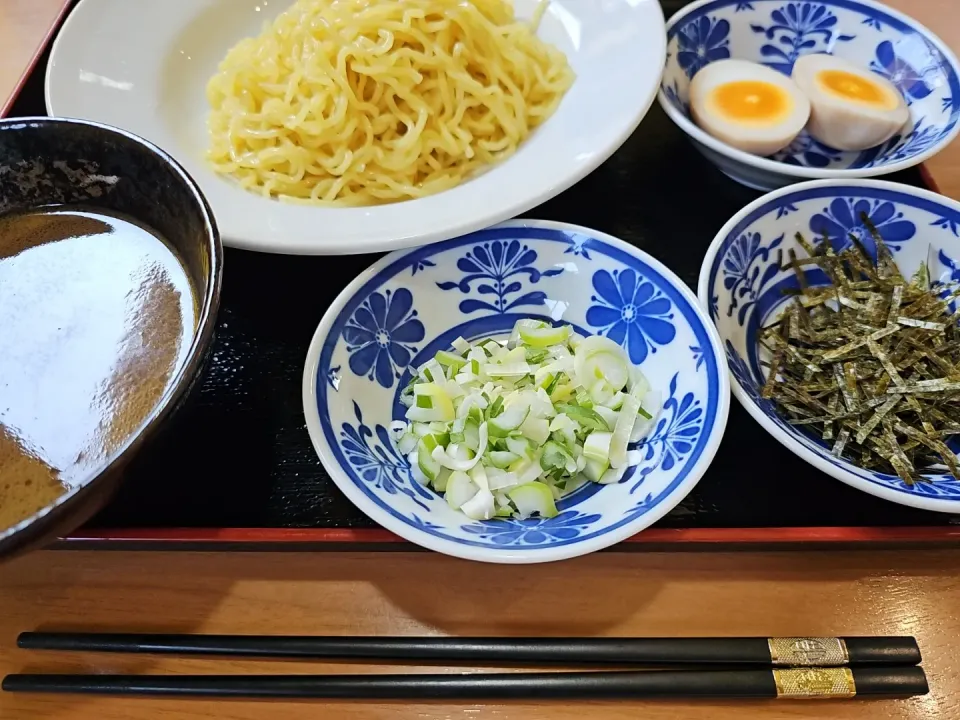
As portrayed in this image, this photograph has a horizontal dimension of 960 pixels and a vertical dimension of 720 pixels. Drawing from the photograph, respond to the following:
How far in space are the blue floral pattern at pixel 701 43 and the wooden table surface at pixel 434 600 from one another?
152 cm

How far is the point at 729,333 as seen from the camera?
4.99 feet

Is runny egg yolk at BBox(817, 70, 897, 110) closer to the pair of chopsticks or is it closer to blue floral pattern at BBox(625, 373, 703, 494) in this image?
blue floral pattern at BBox(625, 373, 703, 494)

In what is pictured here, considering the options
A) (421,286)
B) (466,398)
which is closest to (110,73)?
(421,286)

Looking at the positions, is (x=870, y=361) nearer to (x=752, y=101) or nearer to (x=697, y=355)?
(x=697, y=355)

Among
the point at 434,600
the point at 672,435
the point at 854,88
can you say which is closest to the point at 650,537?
the point at 672,435

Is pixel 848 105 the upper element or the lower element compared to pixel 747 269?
upper

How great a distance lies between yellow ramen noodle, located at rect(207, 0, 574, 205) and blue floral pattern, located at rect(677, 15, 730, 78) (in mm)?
453

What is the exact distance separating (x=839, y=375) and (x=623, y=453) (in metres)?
A: 0.51

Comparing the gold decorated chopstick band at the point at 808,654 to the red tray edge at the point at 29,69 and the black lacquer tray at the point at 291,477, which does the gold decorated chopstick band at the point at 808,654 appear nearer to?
the black lacquer tray at the point at 291,477

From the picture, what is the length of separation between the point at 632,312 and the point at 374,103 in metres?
0.90

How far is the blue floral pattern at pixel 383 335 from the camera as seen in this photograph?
1461 millimetres

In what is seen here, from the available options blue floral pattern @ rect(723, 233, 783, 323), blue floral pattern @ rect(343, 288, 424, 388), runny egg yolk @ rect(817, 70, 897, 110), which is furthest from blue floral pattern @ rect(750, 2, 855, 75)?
blue floral pattern @ rect(343, 288, 424, 388)

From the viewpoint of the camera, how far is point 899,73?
6.97ft

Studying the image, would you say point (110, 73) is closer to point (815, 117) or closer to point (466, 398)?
point (466, 398)
